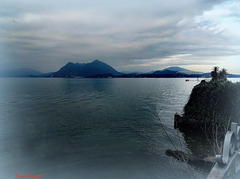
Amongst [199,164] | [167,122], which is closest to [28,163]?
[199,164]

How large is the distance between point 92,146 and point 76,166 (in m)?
4.27

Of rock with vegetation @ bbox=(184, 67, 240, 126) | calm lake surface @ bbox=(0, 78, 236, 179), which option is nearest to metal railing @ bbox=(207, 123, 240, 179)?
calm lake surface @ bbox=(0, 78, 236, 179)

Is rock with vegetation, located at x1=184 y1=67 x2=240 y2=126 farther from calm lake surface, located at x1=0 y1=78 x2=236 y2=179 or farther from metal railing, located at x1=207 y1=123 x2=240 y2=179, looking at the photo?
metal railing, located at x1=207 y1=123 x2=240 y2=179

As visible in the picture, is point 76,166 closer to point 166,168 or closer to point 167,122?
point 166,168

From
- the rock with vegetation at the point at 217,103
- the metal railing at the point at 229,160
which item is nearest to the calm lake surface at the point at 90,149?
the metal railing at the point at 229,160

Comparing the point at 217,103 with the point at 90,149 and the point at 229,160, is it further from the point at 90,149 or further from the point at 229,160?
the point at 229,160

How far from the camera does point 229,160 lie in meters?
3.64

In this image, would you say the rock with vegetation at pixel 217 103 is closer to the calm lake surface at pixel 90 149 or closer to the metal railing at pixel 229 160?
the calm lake surface at pixel 90 149

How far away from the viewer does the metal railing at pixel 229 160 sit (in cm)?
329

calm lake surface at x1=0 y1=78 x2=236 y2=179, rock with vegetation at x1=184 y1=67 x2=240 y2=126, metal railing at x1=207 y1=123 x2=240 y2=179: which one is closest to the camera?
metal railing at x1=207 y1=123 x2=240 y2=179

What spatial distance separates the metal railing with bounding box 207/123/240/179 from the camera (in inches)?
129

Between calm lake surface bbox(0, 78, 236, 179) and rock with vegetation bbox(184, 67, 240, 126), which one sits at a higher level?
→ rock with vegetation bbox(184, 67, 240, 126)

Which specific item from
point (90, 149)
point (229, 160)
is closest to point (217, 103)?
point (90, 149)

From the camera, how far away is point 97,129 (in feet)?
83.4
